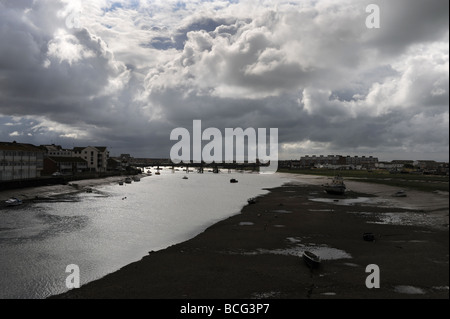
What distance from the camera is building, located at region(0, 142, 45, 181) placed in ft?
270

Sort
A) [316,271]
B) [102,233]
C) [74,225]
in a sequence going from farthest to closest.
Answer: [74,225] < [102,233] < [316,271]

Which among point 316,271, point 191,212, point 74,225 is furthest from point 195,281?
point 191,212

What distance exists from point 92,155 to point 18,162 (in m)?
78.1

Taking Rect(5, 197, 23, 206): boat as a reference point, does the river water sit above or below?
below

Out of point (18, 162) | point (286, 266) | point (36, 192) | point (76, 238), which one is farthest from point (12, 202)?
point (286, 266)

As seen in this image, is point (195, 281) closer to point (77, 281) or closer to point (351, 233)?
point (77, 281)

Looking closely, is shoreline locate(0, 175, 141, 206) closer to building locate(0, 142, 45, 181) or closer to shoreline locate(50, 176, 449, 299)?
building locate(0, 142, 45, 181)

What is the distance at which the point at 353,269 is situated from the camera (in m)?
20.9

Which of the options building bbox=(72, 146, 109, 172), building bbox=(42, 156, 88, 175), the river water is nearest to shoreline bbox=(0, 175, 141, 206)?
the river water

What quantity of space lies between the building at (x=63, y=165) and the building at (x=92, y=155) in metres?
13.2

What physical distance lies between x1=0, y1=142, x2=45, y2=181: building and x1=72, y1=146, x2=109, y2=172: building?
63269mm

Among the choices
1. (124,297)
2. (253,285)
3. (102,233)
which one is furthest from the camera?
(102,233)

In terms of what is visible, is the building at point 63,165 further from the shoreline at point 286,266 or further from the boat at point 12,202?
the shoreline at point 286,266
